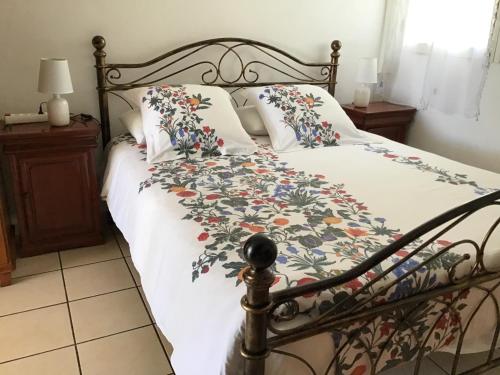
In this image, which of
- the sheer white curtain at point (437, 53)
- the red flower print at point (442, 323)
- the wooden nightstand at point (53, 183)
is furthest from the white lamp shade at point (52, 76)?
the sheer white curtain at point (437, 53)

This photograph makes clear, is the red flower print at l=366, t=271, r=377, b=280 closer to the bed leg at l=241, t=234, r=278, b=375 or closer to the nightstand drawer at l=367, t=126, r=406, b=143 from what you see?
the bed leg at l=241, t=234, r=278, b=375

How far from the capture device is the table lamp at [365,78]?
3.22 meters

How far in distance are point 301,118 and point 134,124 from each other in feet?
3.17

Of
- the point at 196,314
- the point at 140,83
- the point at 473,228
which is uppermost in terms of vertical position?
the point at 140,83

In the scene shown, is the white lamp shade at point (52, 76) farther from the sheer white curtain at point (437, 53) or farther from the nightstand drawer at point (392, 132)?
the sheer white curtain at point (437, 53)

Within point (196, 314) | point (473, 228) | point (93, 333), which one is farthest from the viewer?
point (93, 333)

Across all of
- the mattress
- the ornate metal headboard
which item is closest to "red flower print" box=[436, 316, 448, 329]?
the mattress

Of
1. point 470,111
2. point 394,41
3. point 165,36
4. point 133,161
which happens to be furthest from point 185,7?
point 470,111

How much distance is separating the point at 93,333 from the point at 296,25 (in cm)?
238

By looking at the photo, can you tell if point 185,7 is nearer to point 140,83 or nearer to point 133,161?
point 140,83

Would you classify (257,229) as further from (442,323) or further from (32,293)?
(32,293)

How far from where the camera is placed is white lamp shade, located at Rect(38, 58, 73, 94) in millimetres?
2322

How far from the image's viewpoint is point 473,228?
5.22 feet

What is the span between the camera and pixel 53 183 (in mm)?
2461
